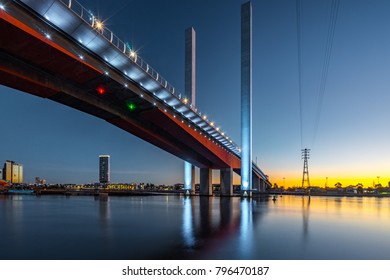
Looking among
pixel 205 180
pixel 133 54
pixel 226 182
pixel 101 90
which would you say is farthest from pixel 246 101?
pixel 101 90

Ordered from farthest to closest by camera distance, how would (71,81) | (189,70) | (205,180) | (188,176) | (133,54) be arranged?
(188,176)
(189,70)
(205,180)
(133,54)
(71,81)

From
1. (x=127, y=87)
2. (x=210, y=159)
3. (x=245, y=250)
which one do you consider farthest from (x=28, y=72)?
(x=210, y=159)

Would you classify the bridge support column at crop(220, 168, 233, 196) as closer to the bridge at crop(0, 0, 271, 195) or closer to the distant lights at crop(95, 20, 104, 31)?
the bridge at crop(0, 0, 271, 195)

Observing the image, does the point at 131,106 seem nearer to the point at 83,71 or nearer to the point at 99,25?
the point at 83,71

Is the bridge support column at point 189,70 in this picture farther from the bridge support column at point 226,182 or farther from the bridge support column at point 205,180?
the bridge support column at point 226,182

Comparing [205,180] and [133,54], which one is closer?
[133,54]

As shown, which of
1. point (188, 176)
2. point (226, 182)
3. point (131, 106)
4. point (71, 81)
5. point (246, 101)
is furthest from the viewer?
point (188, 176)

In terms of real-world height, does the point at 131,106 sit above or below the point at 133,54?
below
